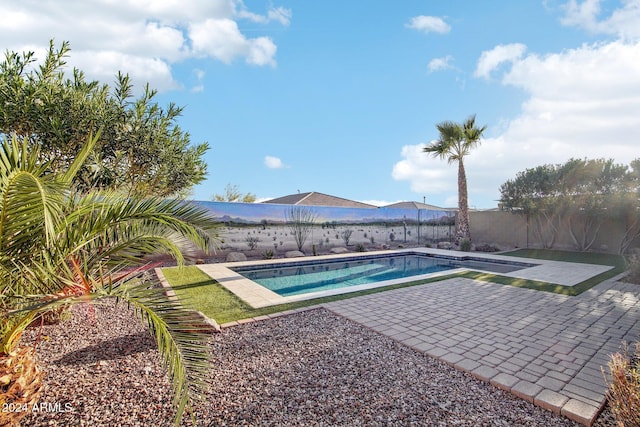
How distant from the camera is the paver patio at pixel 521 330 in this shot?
10.7 feet

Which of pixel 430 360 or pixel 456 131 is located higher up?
pixel 456 131

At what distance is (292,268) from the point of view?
12.5m

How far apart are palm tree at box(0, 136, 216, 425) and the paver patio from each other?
333 centimetres

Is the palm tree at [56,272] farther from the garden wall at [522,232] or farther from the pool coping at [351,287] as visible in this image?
the garden wall at [522,232]

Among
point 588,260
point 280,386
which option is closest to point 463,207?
point 588,260

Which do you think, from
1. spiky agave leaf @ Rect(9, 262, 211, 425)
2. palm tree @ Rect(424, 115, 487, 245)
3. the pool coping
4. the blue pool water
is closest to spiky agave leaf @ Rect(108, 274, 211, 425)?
spiky agave leaf @ Rect(9, 262, 211, 425)

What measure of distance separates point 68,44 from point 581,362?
1245 centimetres

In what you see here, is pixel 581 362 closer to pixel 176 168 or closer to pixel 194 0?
pixel 194 0

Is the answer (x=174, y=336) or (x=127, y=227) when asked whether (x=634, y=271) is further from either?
(x=127, y=227)

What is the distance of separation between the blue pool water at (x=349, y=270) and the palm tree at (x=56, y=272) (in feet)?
20.8

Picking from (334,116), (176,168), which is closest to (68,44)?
(176,168)

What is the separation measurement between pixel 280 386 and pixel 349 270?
30.5 feet

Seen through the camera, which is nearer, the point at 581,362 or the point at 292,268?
the point at 581,362

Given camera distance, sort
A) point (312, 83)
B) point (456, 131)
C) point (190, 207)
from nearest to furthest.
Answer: point (190, 207) → point (312, 83) → point (456, 131)
